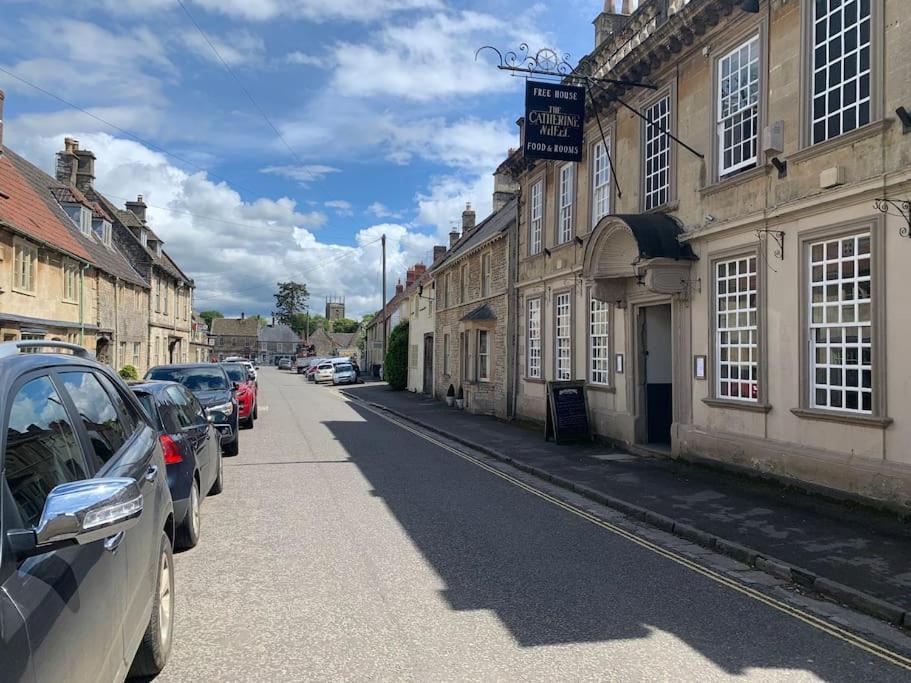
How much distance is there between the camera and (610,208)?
14094 millimetres

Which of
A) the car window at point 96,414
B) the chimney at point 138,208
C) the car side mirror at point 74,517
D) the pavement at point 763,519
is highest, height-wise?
the chimney at point 138,208

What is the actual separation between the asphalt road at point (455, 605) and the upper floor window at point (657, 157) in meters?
6.72

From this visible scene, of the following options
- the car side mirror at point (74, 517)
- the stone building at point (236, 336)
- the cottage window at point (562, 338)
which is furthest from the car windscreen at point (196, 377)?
the stone building at point (236, 336)

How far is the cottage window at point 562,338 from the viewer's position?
16.2 m


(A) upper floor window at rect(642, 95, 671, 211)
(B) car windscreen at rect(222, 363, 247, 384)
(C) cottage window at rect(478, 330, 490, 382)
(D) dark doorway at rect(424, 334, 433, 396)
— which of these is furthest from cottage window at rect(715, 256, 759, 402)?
(D) dark doorway at rect(424, 334, 433, 396)

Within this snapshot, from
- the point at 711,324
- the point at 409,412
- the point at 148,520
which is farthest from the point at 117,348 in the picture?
the point at 148,520

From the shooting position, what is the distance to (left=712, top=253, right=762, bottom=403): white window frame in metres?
9.92

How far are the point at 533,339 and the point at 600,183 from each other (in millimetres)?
5158

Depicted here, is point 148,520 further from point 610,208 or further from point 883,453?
point 610,208

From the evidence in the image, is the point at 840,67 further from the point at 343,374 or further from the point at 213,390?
the point at 343,374

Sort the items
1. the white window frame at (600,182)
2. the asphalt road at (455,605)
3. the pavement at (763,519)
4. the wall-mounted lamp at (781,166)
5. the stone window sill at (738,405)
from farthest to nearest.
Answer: the white window frame at (600,182)
the stone window sill at (738,405)
the wall-mounted lamp at (781,166)
the pavement at (763,519)
the asphalt road at (455,605)

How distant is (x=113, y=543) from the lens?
9.37 ft

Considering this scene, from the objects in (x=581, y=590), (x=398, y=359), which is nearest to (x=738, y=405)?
(x=581, y=590)

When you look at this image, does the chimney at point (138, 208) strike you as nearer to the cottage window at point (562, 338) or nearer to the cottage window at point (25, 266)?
the cottage window at point (25, 266)
